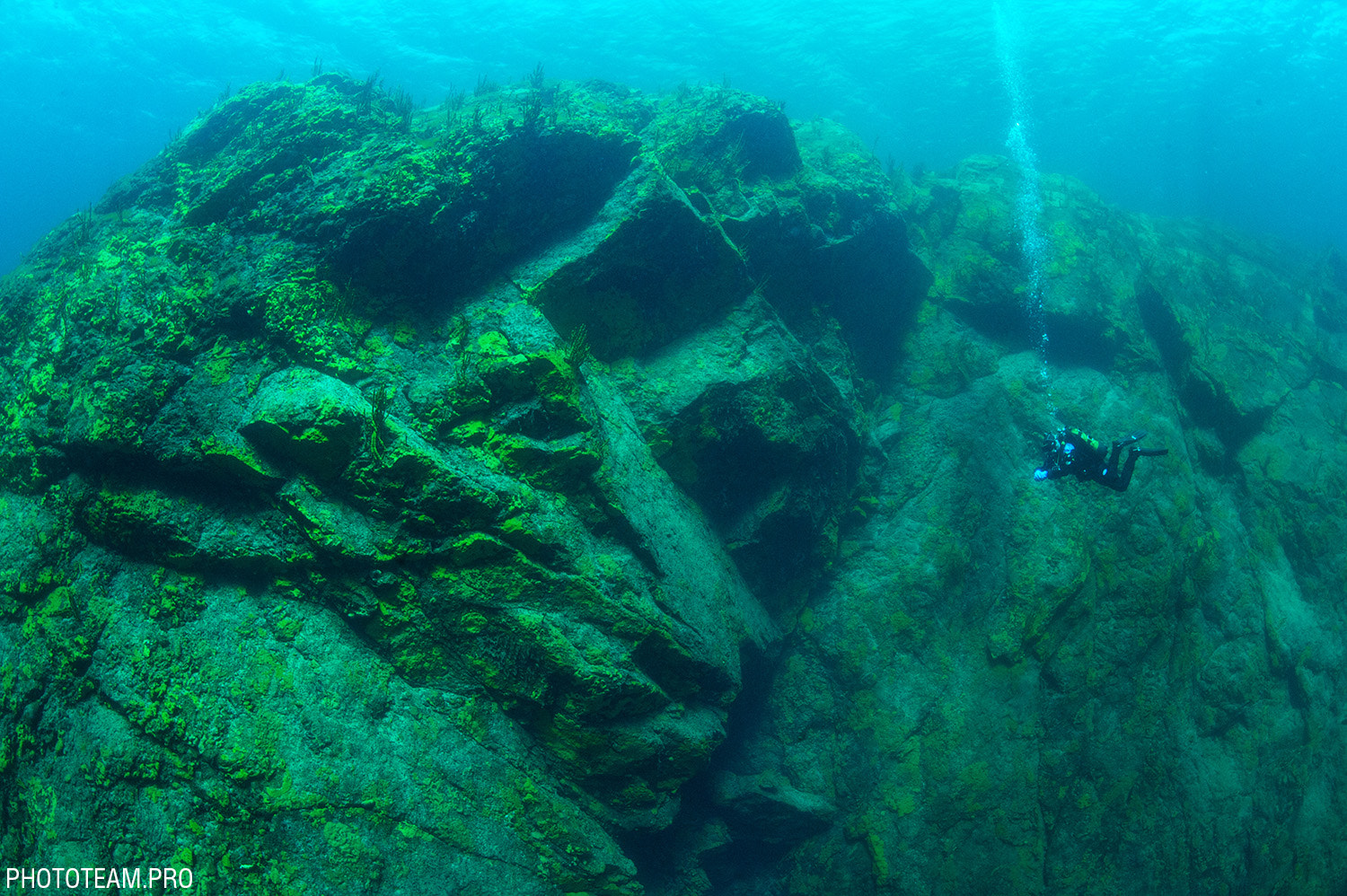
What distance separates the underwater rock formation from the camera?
3.60m

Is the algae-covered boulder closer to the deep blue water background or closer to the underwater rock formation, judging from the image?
the underwater rock formation

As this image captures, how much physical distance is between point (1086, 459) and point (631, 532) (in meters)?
5.39

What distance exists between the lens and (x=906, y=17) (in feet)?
88.5

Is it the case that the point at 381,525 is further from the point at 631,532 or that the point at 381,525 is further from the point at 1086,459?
the point at 1086,459

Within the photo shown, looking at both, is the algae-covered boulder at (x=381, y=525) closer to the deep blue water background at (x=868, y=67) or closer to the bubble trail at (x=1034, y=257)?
the bubble trail at (x=1034, y=257)

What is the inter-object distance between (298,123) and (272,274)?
12.5 ft

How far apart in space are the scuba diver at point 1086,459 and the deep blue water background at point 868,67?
26466 millimetres

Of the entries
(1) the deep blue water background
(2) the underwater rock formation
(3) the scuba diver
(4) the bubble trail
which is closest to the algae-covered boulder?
(2) the underwater rock formation

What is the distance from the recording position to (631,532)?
15.8 ft

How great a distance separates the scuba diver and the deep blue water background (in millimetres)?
26466

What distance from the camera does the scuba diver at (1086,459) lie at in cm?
598

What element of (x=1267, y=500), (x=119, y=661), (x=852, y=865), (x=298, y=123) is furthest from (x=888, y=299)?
(x=119, y=661)

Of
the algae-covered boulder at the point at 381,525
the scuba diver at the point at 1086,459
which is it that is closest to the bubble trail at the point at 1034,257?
the scuba diver at the point at 1086,459

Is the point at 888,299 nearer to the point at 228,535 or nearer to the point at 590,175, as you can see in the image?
the point at 590,175
